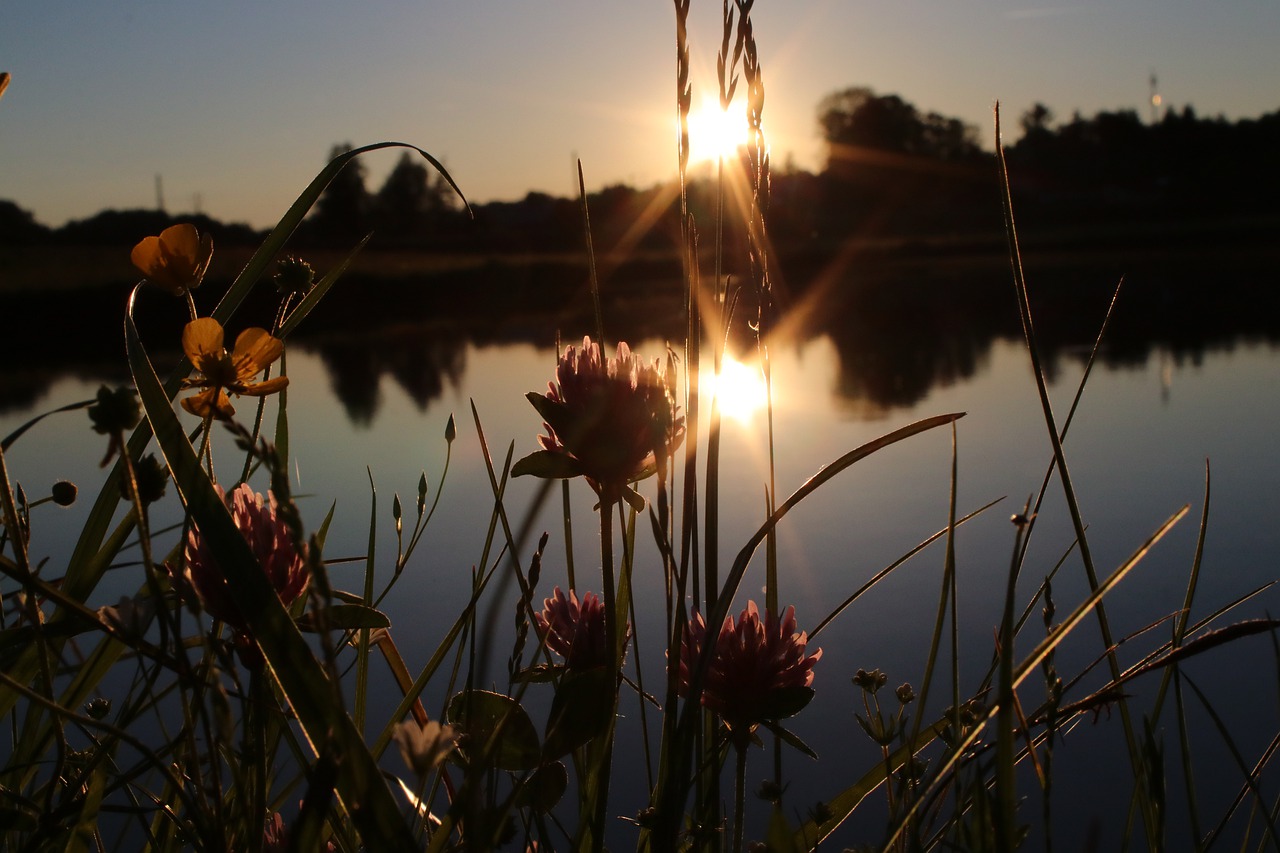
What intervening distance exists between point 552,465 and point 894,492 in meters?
2.04

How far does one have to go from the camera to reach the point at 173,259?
0.42 m

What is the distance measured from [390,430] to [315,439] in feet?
0.76

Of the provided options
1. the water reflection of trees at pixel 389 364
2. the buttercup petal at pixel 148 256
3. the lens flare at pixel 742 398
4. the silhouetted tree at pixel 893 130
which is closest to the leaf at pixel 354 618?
the buttercup petal at pixel 148 256

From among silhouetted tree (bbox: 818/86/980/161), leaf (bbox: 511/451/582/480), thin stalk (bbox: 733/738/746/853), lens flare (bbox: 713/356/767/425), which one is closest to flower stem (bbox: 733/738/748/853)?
thin stalk (bbox: 733/738/746/853)

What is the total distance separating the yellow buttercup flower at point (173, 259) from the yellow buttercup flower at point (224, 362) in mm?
44

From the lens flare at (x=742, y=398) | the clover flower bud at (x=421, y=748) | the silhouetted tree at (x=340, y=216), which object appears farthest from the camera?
the silhouetted tree at (x=340, y=216)

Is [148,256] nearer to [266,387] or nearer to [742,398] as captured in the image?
A: [266,387]

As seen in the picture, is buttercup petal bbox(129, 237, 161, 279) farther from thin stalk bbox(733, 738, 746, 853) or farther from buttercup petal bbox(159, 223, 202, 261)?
thin stalk bbox(733, 738, 746, 853)

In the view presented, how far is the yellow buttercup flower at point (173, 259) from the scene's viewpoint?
16.5 inches

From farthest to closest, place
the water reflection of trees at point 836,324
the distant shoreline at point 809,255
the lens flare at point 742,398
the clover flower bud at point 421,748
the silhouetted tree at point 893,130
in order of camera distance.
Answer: the silhouetted tree at point 893,130 → the distant shoreline at point 809,255 → the water reflection of trees at point 836,324 → the lens flare at point 742,398 → the clover flower bud at point 421,748

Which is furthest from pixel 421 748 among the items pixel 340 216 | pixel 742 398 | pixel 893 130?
pixel 893 130

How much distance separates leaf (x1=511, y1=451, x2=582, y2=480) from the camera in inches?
17.0

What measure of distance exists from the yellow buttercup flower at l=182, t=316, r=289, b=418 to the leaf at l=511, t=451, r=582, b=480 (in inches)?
4.2

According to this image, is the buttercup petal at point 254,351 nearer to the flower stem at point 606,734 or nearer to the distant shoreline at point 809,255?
the flower stem at point 606,734
